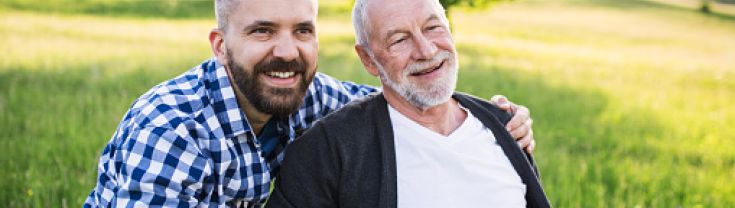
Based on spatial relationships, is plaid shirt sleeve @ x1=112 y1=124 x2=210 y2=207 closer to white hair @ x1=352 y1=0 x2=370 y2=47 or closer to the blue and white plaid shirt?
the blue and white plaid shirt

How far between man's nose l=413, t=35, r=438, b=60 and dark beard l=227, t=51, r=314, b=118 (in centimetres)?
52

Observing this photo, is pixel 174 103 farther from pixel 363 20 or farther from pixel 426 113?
pixel 426 113

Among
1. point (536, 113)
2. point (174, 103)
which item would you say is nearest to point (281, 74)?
point (174, 103)

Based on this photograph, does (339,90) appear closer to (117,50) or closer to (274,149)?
(274,149)

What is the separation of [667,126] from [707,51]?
2047 cm

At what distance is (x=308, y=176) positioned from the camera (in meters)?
2.56

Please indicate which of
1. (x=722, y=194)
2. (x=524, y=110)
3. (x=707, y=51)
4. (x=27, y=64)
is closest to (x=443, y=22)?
(x=524, y=110)

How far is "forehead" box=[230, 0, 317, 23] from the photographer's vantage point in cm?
262

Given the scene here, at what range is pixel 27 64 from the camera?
8773 millimetres

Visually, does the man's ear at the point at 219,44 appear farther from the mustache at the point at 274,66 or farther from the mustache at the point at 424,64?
the mustache at the point at 424,64

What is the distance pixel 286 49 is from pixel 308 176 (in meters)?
0.54

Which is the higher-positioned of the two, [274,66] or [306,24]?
[306,24]

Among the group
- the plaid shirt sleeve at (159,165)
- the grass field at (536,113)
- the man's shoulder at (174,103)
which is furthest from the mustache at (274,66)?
the grass field at (536,113)

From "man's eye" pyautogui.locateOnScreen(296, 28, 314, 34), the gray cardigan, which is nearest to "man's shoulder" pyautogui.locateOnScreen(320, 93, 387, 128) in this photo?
the gray cardigan
